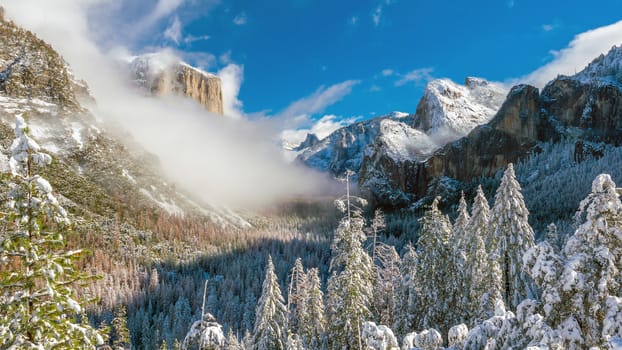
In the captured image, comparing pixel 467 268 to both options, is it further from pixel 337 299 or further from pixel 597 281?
pixel 597 281

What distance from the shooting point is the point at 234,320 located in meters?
94.0

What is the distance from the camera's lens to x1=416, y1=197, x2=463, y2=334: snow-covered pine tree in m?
25.4

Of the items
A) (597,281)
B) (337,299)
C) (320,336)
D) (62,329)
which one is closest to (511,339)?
(597,281)

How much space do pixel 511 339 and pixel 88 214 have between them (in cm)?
20919

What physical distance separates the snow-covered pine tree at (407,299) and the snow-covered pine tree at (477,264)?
3672 mm

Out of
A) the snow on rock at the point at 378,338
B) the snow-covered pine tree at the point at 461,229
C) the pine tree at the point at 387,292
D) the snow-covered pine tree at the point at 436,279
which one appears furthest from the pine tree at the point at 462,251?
the snow on rock at the point at 378,338

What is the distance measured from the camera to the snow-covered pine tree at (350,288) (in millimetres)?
19969

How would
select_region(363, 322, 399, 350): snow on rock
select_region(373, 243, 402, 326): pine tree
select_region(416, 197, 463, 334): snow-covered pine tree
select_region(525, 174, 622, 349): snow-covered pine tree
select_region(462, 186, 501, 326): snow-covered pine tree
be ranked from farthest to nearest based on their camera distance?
select_region(373, 243, 402, 326): pine tree, select_region(416, 197, 463, 334): snow-covered pine tree, select_region(462, 186, 501, 326): snow-covered pine tree, select_region(363, 322, 399, 350): snow on rock, select_region(525, 174, 622, 349): snow-covered pine tree

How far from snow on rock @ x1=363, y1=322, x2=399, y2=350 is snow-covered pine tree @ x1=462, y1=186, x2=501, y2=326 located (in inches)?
444

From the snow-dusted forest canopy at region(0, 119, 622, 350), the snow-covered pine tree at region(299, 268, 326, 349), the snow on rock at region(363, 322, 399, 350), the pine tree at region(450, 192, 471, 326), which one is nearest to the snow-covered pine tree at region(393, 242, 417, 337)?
the snow-dusted forest canopy at region(0, 119, 622, 350)

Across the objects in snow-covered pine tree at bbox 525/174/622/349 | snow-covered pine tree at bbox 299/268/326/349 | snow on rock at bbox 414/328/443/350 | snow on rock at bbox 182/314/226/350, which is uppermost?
snow-covered pine tree at bbox 525/174/622/349

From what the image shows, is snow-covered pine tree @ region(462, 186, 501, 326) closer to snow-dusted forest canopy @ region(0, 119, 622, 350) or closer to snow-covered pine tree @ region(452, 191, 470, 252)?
snow-dusted forest canopy @ region(0, 119, 622, 350)

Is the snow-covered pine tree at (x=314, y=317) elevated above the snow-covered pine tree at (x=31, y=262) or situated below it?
below

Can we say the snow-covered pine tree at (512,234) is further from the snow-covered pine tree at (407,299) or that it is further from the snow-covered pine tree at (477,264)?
the snow-covered pine tree at (407,299)
